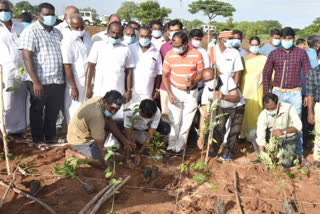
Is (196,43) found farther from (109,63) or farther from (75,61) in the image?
(75,61)

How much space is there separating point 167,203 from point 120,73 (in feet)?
6.80

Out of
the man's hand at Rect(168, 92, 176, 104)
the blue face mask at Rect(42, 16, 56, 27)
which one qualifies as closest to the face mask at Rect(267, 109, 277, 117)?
the man's hand at Rect(168, 92, 176, 104)

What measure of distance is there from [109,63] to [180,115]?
1328 mm

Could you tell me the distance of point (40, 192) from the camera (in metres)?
3.42

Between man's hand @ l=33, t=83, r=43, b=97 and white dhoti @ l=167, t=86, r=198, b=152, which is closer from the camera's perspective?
man's hand @ l=33, t=83, r=43, b=97

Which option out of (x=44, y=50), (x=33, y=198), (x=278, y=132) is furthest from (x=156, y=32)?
(x=33, y=198)

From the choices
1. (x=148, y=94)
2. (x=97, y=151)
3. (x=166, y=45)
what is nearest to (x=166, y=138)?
(x=148, y=94)

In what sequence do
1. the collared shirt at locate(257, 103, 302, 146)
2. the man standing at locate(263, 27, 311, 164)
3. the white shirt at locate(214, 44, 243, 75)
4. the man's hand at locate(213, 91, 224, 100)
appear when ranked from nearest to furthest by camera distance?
the man's hand at locate(213, 91, 224, 100) → the collared shirt at locate(257, 103, 302, 146) → the man standing at locate(263, 27, 311, 164) → the white shirt at locate(214, 44, 243, 75)

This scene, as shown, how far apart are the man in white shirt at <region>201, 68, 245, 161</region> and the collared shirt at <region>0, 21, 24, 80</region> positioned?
9.34ft

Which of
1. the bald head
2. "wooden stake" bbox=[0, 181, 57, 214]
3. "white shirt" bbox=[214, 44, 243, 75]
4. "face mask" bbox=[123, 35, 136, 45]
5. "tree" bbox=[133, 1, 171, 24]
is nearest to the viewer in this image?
"wooden stake" bbox=[0, 181, 57, 214]

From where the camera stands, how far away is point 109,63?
4434 millimetres

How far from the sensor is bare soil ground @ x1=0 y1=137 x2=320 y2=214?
326cm

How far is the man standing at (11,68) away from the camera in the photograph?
14.7ft

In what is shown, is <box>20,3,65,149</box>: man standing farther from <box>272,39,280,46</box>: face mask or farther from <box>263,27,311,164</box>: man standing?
<box>272,39,280,46</box>: face mask
